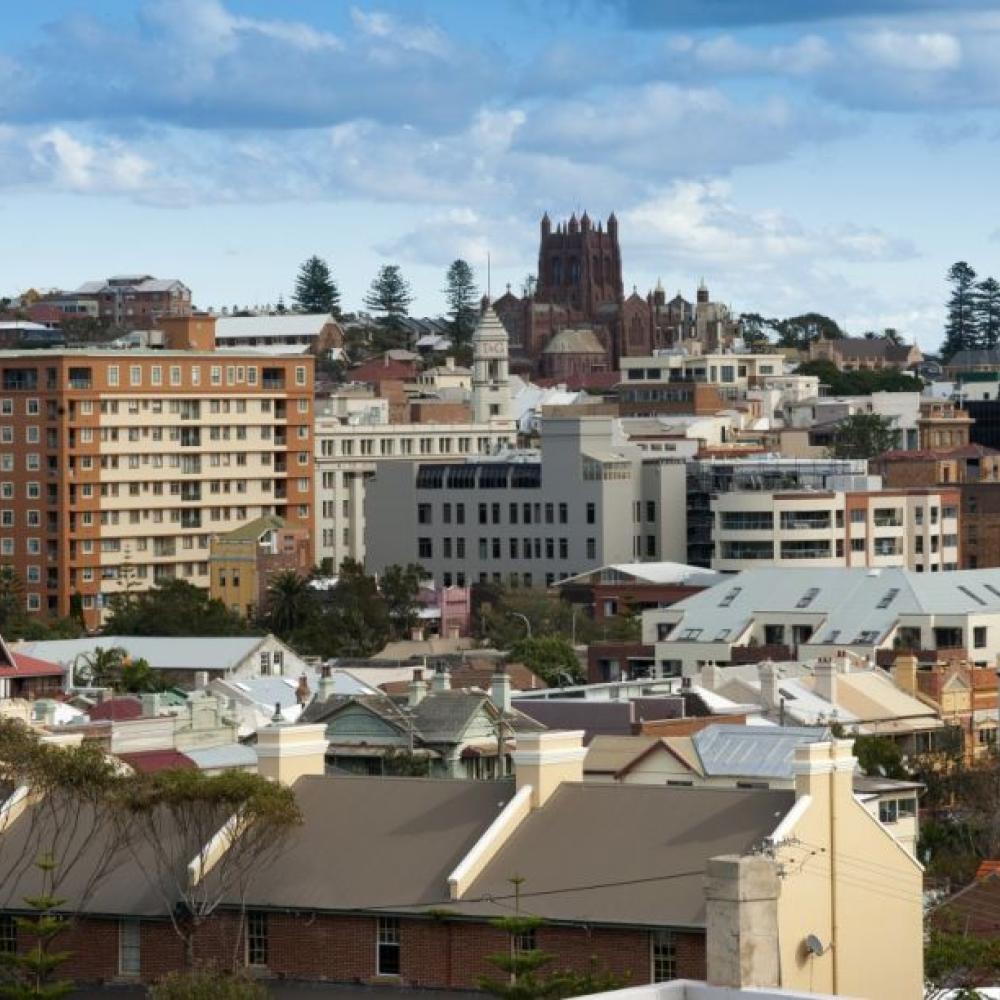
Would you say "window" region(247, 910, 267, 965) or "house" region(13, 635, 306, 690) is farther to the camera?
"house" region(13, 635, 306, 690)

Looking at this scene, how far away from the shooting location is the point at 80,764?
5912 centimetres

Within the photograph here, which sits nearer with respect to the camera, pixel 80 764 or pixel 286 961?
pixel 286 961

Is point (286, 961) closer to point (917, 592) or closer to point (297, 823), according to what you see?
point (297, 823)

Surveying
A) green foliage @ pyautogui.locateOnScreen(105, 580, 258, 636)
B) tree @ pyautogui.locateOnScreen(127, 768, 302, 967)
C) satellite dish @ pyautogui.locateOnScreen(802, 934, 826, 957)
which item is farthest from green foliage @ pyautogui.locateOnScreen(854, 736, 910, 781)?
green foliage @ pyautogui.locateOnScreen(105, 580, 258, 636)

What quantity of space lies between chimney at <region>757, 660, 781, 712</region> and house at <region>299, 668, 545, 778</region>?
1105 inches

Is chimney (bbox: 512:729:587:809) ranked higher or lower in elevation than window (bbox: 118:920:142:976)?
higher

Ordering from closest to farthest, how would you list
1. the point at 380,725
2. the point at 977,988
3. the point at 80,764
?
the point at 977,988, the point at 80,764, the point at 380,725

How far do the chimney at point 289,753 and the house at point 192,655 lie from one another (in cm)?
7771

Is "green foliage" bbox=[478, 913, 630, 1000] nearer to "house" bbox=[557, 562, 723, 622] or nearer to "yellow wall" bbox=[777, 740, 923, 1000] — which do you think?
"yellow wall" bbox=[777, 740, 923, 1000]

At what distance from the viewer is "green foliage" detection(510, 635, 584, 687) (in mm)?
146750

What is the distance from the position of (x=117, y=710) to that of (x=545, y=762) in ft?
156

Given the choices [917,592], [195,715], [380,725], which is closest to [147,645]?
[917,592]

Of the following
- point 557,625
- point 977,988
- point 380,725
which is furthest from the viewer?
point 557,625

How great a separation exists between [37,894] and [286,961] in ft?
14.8
